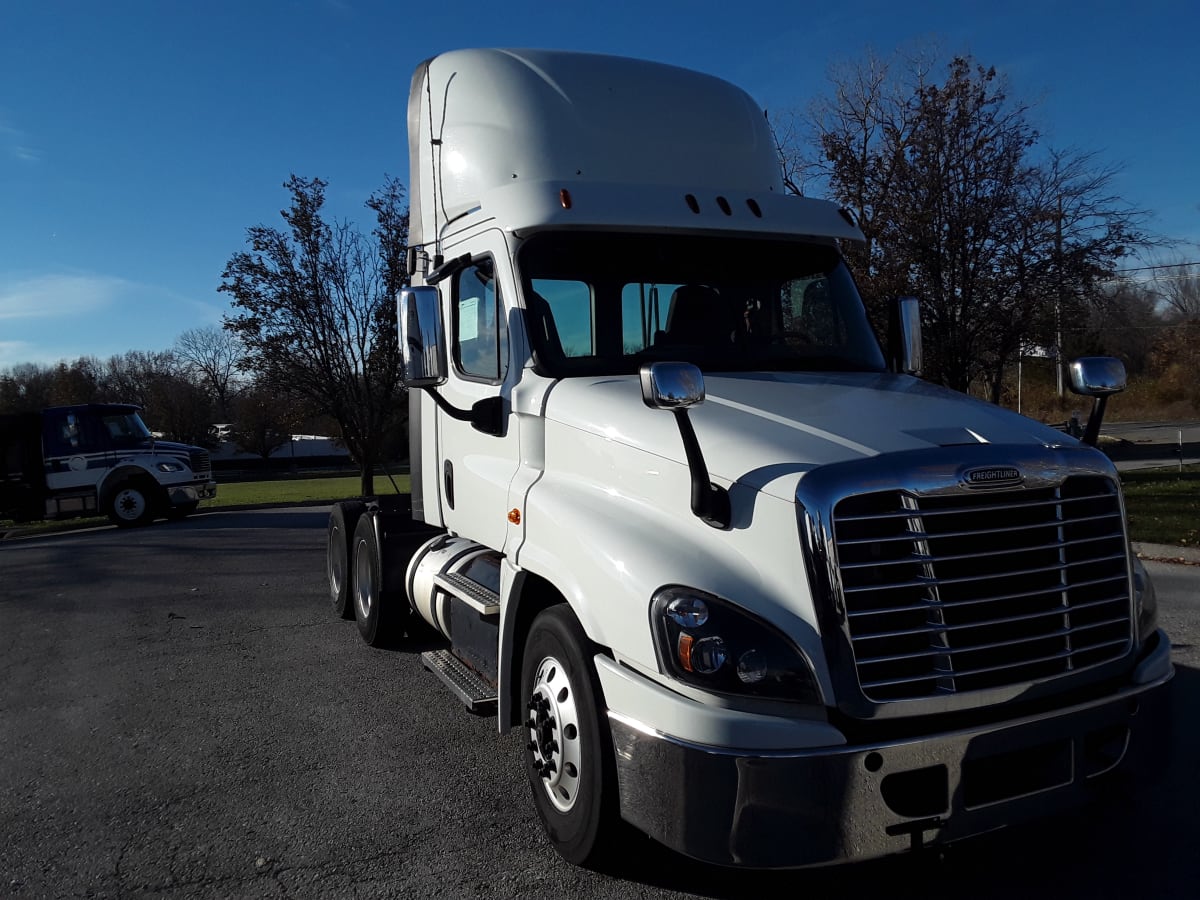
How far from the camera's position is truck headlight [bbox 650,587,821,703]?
2.89m

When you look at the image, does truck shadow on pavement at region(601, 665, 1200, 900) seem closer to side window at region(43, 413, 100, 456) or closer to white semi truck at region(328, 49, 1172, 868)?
white semi truck at region(328, 49, 1172, 868)

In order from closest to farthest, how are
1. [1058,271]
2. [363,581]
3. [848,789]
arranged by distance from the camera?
[848,789] → [363,581] → [1058,271]

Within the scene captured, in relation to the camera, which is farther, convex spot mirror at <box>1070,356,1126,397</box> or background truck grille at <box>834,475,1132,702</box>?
convex spot mirror at <box>1070,356,1126,397</box>

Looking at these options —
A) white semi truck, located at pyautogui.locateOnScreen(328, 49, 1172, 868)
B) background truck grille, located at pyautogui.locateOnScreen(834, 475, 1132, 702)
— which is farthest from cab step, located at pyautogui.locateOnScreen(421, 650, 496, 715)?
background truck grille, located at pyautogui.locateOnScreen(834, 475, 1132, 702)

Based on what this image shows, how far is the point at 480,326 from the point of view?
490 centimetres

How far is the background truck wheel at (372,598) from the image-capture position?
22.4 ft

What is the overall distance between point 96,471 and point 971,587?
21514 mm

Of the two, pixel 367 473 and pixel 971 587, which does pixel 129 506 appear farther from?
pixel 971 587

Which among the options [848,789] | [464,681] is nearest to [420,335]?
[464,681]

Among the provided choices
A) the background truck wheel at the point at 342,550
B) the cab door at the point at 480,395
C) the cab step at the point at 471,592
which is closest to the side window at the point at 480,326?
the cab door at the point at 480,395

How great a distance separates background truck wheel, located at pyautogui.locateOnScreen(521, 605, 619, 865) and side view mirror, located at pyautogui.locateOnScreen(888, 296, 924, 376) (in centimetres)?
238

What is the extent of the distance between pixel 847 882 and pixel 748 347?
2.30m

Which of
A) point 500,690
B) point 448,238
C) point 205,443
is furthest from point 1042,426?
point 205,443

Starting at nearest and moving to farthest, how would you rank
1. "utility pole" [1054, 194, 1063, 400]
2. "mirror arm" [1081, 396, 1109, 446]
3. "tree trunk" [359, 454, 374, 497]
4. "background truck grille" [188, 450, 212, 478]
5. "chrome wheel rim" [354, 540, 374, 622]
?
"mirror arm" [1081, 396, 1109, 446], "chrome wheel rim" [354, 540, 374, 622], "utility pole" [1054, 194, 1063, 400], "tree trunk" [359, 454, 374, 497], "background truck grille" [188, 450, 212, 478]
